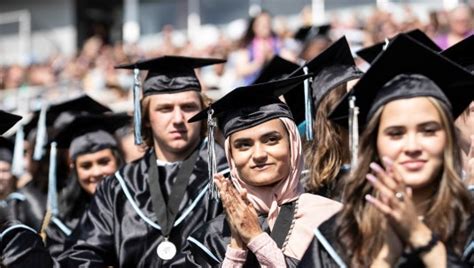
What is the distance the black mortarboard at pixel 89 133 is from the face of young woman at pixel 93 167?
5 centimetres

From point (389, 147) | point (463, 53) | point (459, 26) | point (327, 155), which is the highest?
point (459, 26)

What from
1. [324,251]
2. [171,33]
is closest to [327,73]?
[324,251]

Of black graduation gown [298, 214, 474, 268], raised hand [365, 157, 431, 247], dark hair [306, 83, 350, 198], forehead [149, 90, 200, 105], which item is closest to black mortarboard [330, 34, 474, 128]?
raised hand [365, 157, 431, 247]

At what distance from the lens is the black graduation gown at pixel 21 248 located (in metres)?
6.10

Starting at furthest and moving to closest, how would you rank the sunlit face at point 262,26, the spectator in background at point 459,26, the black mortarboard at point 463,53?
1. the sunlit face at point 262,26
2. the spectator in background at point 459,26
3. the black mortarboard at point 463,53

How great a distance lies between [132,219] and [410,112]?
2833mm

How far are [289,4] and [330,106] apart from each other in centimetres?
1000

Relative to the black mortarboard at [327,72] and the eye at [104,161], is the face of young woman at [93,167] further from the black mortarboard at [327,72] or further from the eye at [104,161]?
the black mortarboard at [327,72]

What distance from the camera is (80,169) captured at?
24.5 ft

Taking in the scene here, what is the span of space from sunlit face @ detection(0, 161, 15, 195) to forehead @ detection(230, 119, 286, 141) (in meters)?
2.27

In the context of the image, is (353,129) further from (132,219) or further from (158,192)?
(132,219)

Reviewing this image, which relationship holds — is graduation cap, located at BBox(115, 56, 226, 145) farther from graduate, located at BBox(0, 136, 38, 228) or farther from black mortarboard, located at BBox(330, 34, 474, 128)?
black mortarboard, located at BBox(330, 34, 474, 128)

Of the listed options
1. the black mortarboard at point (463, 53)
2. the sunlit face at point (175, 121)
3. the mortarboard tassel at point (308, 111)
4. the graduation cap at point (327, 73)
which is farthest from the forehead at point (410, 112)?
the sunlit face at point (175, 121)

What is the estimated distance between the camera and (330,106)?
19.2ft
